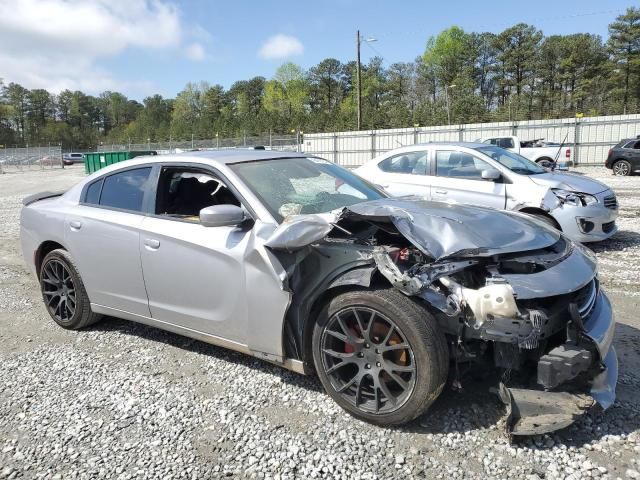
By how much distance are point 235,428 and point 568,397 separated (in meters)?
1.87

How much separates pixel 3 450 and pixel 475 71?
257 feet

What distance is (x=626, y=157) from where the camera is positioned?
18.0 m

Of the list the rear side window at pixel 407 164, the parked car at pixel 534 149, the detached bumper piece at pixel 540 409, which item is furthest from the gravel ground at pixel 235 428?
the parked car at pixel 534 149

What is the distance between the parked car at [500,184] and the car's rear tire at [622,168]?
1320 centimetres

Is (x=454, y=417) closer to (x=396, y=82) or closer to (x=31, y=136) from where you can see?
(x=396, y=82)

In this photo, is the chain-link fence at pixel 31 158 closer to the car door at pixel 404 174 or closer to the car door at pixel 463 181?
the car door at pixel 404 174

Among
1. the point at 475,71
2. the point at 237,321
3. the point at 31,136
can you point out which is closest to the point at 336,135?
the point at 237,321

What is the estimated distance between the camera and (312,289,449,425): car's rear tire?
2.57 m

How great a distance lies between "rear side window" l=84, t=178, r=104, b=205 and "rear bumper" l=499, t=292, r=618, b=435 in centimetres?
361

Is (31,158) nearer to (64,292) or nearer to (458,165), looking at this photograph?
(458,165)

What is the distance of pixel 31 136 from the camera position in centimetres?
10012

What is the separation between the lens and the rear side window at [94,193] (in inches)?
170

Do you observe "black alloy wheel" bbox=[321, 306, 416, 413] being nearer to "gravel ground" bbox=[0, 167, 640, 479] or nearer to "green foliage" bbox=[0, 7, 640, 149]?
"gravel ground" bbox=[0, 167, 640, 479]

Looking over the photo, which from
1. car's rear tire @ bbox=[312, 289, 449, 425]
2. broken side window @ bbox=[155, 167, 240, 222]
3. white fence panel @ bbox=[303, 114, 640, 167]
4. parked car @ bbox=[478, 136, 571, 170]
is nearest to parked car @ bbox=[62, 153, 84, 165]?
white fence panel @ bbox=[303, 114, 640, 167]
